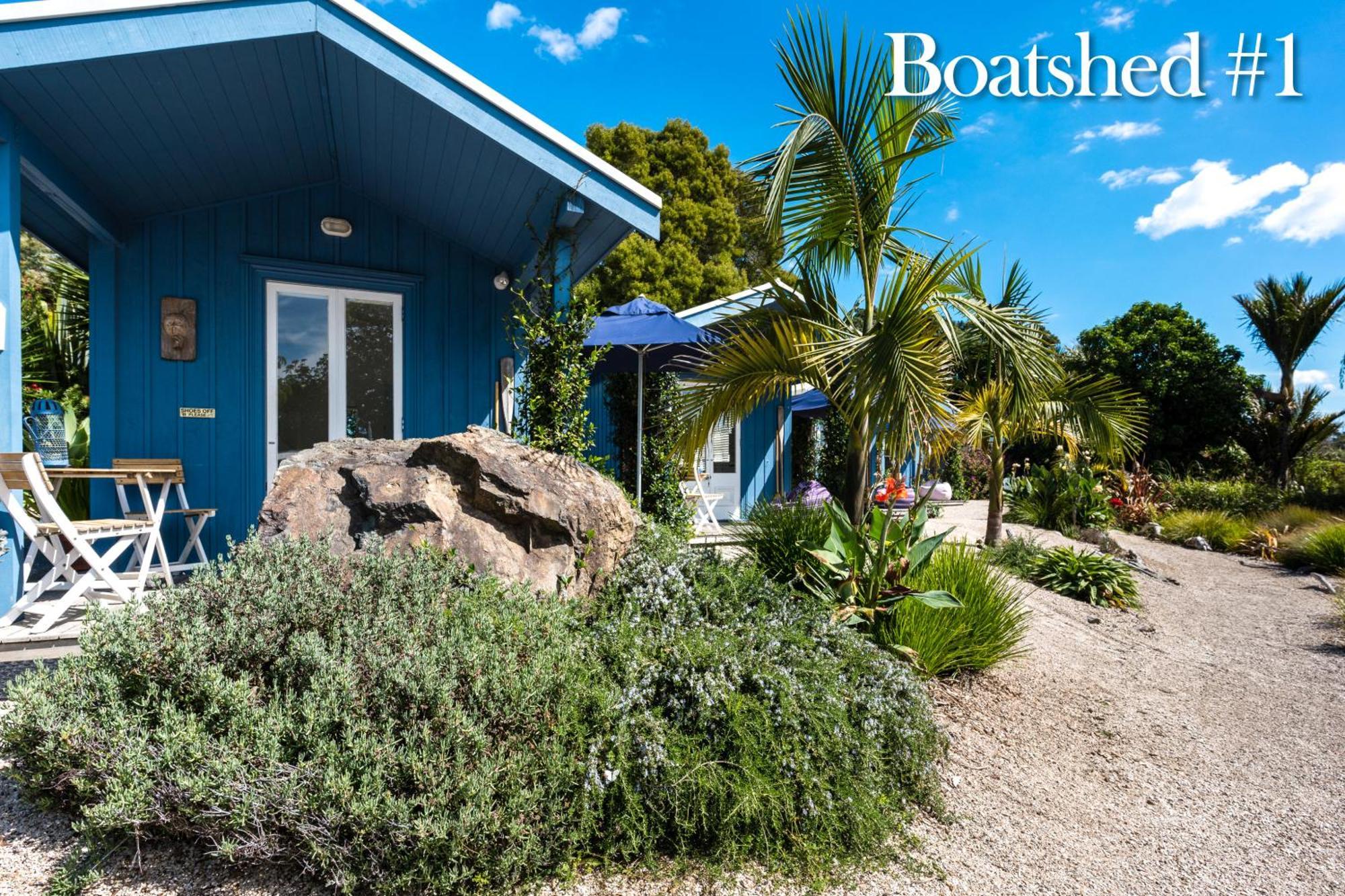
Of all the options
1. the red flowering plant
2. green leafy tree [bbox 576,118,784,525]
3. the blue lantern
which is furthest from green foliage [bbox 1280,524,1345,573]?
the blue lantern

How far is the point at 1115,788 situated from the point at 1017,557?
4.10 m

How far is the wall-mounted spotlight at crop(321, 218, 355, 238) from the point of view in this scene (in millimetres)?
5664

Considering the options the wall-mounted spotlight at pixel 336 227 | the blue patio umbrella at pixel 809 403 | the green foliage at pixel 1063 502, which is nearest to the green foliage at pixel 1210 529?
the green foliage at pixel 1063 502

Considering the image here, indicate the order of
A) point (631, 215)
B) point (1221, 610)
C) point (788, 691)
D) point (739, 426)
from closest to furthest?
point (788, 691) < point (631, 215) < point (1221, 610) < point (739, 426)

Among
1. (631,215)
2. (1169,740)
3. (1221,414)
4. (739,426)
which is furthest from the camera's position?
(1221,414)

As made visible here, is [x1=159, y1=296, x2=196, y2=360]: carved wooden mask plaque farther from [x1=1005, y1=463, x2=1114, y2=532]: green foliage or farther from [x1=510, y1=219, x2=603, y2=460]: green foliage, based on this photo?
[x1=1005, y1=463, x2=1114, y2=532]: green foliage

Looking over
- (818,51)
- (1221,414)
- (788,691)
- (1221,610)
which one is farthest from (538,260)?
(1221,414)

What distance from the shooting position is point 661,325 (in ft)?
18.9

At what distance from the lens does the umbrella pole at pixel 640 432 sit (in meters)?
6.34

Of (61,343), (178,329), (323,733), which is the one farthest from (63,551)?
(61,343)

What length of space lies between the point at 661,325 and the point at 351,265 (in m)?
2.85

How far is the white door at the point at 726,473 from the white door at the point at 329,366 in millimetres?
5509

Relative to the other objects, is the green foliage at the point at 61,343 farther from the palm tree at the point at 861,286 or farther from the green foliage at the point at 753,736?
the green foliage at the point at 753,736

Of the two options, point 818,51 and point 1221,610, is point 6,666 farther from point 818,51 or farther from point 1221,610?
point 1221,610
